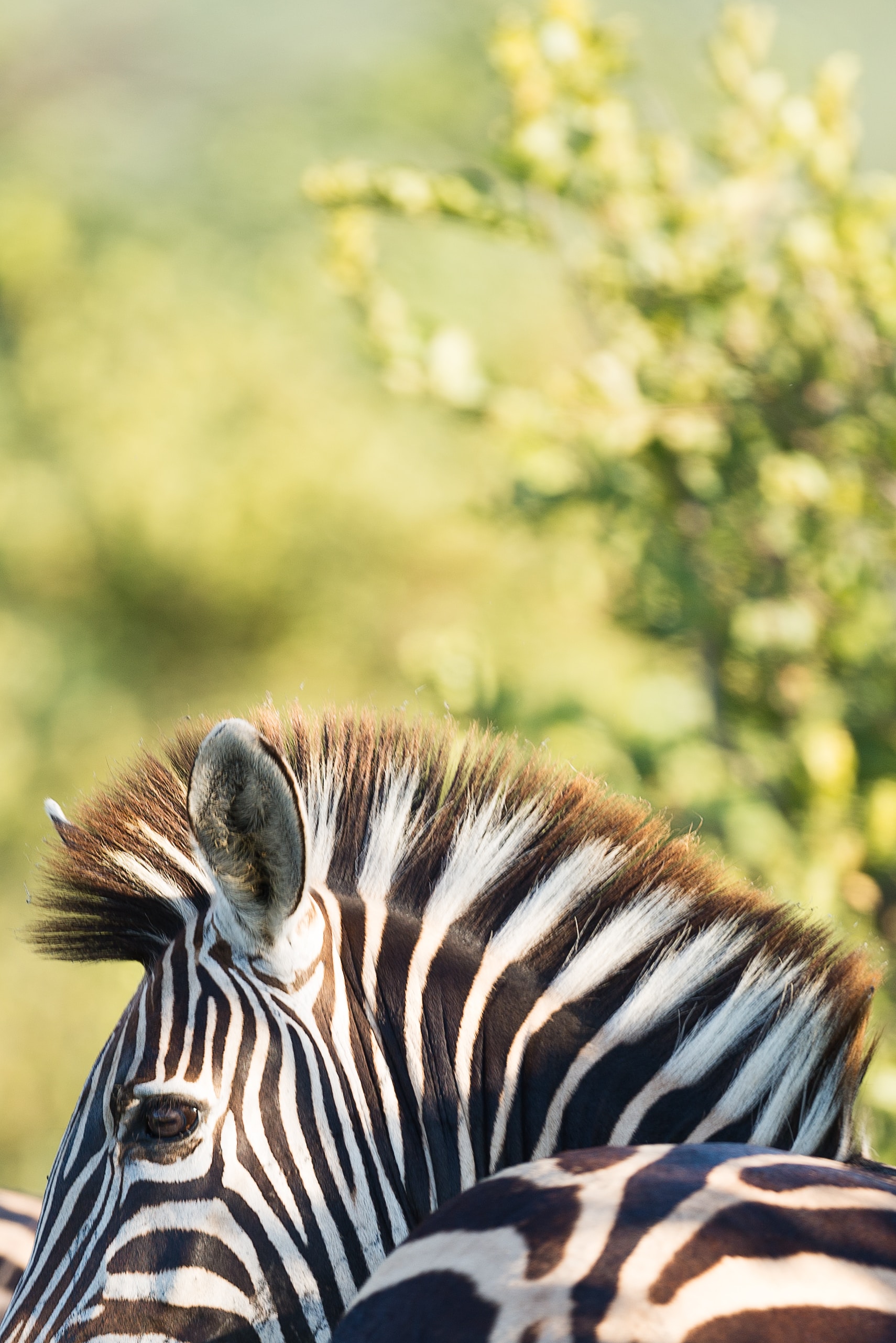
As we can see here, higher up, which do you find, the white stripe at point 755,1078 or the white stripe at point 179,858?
the white stripe at point 179,858

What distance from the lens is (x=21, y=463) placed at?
1200 cm

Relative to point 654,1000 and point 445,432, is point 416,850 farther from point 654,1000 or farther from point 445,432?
point 445,432

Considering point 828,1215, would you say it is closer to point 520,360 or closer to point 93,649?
point 93,649

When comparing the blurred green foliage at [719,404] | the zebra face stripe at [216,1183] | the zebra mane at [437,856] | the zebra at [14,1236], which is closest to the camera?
the zebra face stripe at [216,1183]

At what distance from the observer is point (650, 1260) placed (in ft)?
2.95

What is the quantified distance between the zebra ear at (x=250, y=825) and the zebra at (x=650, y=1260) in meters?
0.40

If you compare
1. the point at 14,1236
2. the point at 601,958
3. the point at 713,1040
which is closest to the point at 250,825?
the point at 601,958

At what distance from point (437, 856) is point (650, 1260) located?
62cm

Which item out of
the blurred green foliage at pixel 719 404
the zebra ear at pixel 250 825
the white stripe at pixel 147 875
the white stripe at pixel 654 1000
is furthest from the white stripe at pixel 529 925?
the blurred green foliage at pixel 719 404

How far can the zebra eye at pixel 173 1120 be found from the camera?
1227 mm

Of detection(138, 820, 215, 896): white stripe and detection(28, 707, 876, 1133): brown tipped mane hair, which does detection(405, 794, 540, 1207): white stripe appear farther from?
detection(138, 820, 215, 896): white stripe

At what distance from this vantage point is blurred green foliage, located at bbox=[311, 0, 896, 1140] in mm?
2750

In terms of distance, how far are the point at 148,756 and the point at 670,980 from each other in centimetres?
75

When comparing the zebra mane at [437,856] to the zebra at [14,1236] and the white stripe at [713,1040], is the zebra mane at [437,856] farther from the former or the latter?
the zebra at [14,1236]
